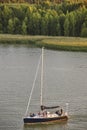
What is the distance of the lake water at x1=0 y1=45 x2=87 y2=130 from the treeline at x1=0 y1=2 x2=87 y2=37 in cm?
3114

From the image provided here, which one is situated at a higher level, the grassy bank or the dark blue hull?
the dark blue hull

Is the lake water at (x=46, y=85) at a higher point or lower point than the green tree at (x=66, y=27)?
higher

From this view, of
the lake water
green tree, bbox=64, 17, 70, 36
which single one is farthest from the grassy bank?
green tree, bbox=64, 17, 70, 36

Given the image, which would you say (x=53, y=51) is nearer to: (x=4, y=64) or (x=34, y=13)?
(x=4, y=64)

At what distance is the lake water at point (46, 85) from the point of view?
4847 cm

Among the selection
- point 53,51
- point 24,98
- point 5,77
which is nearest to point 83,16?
point 53,51

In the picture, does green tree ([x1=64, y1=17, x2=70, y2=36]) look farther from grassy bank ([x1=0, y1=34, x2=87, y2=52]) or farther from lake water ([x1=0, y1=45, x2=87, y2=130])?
lake water ([x1=0, y1=45, x2=87, y2=130])

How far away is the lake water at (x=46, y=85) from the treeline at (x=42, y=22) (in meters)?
31.1

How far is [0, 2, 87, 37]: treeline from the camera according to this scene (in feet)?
405

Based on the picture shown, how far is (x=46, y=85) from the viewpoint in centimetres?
6225

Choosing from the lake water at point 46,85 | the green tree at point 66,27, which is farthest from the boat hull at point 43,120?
the green tree at point 66,27

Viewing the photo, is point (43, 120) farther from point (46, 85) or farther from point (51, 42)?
point (51, 42)

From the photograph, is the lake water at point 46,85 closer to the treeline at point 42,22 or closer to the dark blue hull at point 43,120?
the dark blue hull at point 43,120

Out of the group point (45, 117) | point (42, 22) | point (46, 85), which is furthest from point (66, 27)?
point (45, 117)
